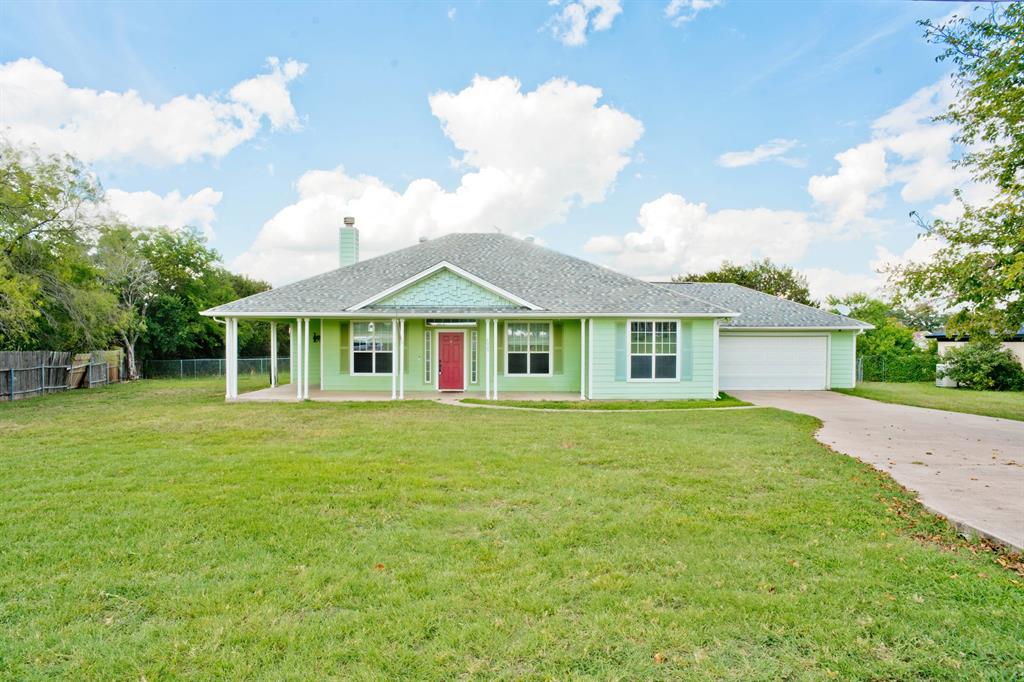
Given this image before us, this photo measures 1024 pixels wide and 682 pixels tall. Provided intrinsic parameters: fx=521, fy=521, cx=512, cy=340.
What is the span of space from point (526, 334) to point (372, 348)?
523 centimetres

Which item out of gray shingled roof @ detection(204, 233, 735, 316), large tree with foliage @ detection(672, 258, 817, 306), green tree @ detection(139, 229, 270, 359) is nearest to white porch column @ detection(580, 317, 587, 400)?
gray shingled roof @ detection(204, 233, 735, 316)

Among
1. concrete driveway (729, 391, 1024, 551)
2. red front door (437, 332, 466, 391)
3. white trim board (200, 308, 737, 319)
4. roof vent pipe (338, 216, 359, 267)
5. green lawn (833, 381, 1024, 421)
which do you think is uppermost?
roof vent pipe (338, 216, 359, 267)

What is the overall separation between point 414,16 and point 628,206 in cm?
1211

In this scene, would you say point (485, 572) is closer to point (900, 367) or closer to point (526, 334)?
point (526, 334)

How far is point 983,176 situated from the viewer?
11.3m

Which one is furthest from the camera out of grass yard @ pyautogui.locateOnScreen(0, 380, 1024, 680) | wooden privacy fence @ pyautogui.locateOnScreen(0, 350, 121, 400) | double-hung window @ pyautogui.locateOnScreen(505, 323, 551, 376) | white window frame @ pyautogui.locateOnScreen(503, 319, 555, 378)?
double-hung window @ pyautogui.locateOnScreen(505, 323, 551, 376)

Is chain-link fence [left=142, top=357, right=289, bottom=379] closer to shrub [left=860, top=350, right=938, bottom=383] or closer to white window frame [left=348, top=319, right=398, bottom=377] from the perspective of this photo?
white window frame [left=348, top=319, right=398, bottom=377]

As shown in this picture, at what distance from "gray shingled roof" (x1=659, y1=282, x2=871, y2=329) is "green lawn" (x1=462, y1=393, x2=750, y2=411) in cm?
377

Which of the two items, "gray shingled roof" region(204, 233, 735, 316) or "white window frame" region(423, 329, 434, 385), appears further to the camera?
"white window frame" region(423, 329, 434, 385)

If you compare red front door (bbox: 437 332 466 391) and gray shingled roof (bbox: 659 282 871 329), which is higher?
gray shingled roof (bbox: 659 282 871 329)

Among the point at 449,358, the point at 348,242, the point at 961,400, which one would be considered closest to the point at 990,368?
the point at 961,400

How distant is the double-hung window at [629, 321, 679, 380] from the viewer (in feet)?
53.1

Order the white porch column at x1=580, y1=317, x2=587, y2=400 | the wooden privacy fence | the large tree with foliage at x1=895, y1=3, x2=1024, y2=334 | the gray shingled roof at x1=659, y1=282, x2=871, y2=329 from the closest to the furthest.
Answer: the large tree with foliage at x1=895, y1=3, x2=1024, y2=334 → the white porch column at x1=580, y1=317, x2=587, y2=400 → the wooden privacy fence → the gray shingled roof at x1=659, y1=282, x2=871, y2=329

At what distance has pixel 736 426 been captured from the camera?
10992 mm
